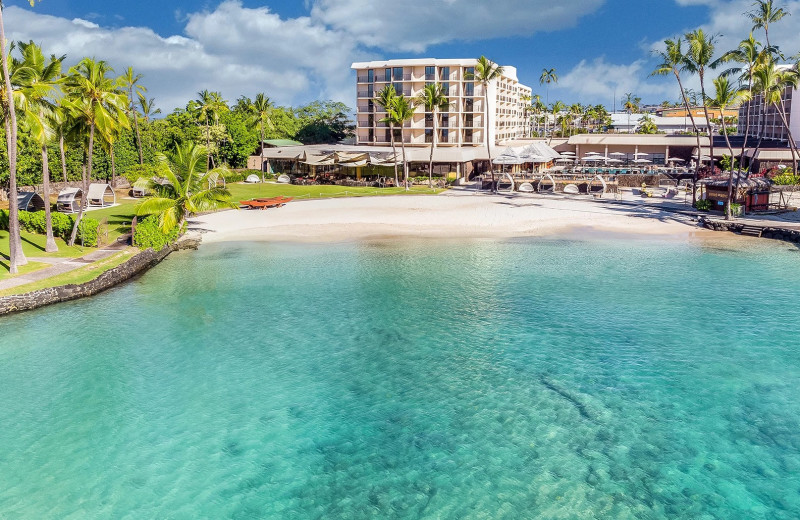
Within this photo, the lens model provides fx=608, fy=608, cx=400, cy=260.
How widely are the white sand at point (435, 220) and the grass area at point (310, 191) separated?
5219 millimetres

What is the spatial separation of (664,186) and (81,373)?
206 feet

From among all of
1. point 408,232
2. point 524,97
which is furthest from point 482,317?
point 524,97

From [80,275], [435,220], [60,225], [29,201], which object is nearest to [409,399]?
[80,275]

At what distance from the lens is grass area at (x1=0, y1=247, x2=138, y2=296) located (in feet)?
85.8

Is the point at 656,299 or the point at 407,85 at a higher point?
the point at 407,85

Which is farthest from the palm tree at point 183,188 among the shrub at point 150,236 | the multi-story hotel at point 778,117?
the multi-story hotel at point 778,117

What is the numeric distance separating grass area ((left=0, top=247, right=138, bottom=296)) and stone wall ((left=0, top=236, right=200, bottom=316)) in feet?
1.43

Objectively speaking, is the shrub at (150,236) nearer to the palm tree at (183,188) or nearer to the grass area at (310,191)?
the palm tree at (183,188)

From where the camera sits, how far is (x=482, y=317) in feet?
81.0

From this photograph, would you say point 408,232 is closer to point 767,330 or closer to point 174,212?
point 174,212

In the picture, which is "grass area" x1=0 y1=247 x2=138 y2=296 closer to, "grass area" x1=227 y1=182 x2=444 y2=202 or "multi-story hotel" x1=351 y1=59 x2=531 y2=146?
"grass area" x1=227 y1=182 x2=444 y2=202

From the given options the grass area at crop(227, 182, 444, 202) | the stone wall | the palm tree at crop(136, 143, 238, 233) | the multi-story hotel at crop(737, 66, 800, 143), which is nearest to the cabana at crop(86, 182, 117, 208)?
the grass area at crop(227, 182, 444, 202)

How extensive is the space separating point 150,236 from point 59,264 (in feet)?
17.7

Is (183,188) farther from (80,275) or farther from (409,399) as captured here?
(409,399)
